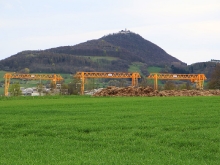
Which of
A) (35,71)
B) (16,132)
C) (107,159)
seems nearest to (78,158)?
(107,159)

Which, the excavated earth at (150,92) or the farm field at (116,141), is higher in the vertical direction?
the excavated earth at (150,92)

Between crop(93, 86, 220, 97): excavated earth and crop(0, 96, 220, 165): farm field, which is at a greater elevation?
crop(93, 86, 220, 97): excavated earth

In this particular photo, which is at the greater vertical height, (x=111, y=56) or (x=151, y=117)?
(x=111, y=56)

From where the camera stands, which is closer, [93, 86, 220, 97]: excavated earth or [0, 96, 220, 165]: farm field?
[0, 96, 220, 165]: farm field

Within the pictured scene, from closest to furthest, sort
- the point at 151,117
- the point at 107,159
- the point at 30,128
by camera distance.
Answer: the point at 107,159 → the point at 30,128 → the point at 151,117

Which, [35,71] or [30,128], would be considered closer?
[30,128]

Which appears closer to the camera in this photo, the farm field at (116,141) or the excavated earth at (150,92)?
the farm field at (116,141)

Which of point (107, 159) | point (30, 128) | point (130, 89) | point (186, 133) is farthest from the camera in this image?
point (130, 89)

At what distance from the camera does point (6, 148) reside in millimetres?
11367

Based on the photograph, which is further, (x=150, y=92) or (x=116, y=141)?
(x=150, y=92)

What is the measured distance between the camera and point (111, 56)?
195625mm

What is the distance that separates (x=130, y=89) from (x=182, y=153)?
34.3 m

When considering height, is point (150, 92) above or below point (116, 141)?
above

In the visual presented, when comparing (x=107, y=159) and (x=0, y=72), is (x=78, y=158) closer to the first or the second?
(x=107, y=159)
